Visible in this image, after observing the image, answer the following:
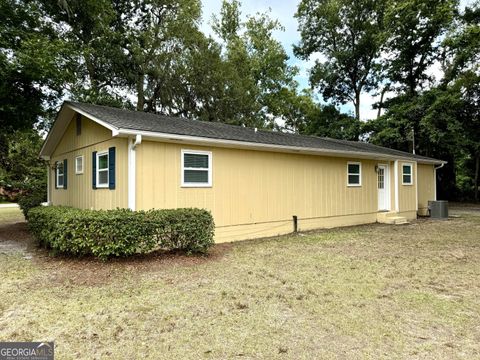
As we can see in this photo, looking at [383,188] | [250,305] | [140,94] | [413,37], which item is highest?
[413,37]

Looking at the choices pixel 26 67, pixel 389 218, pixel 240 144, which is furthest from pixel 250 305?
pixel 389 218

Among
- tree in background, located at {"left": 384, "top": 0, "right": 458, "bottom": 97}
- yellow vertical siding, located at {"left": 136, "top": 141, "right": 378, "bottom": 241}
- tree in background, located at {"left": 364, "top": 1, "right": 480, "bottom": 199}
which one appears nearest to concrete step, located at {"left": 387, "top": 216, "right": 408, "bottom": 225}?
yellow vertical siding, located at {"left": 136, "top": 141, "right": 378, "bottom": 241}

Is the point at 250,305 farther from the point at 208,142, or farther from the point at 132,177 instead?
the point at 208,142

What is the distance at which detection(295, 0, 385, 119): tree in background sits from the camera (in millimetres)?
24969

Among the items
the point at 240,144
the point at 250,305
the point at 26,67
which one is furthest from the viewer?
the point at 26,67

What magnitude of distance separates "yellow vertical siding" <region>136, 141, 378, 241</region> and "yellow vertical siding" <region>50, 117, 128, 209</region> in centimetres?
59

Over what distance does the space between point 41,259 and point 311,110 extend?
26.6 metres

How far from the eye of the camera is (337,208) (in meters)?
11.2

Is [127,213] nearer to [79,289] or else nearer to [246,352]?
[79,289]

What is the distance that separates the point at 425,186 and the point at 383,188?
14.2 feet

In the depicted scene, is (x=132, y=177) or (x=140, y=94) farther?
(x=140, y=94)

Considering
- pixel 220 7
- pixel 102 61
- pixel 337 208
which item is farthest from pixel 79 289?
pixel 220 7

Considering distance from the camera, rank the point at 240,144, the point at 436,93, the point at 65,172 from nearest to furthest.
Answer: the point at 240,144, the point at 65,172, the point at 436,93

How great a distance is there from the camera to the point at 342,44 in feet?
86.4
